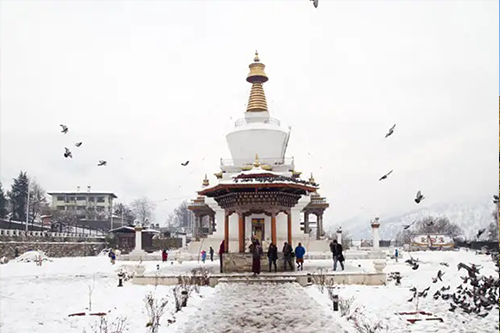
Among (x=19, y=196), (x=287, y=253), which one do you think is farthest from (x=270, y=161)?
(x=19, y=196)

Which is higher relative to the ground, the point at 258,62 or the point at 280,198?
the point at 258,62

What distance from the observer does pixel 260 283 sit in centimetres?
1938

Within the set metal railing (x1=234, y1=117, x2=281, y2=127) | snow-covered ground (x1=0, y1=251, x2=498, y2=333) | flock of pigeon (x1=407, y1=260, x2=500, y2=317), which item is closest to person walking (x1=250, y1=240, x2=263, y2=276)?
snow-covered ground (x1=0, y1=251, x2=498, y2=333)

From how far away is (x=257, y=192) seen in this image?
2464 cm

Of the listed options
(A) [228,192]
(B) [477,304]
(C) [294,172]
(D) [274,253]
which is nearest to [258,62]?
(C) [294,172]

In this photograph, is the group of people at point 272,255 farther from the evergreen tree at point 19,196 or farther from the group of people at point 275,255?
the evergreen tree at point 19,196

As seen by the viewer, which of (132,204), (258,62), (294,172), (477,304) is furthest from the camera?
(132,204)

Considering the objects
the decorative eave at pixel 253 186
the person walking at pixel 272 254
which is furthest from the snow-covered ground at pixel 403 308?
the decorative eave at pixel 253 186

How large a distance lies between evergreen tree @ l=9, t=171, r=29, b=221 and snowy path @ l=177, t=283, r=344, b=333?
215 ft

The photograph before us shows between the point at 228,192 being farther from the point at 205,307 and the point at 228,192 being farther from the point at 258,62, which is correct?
the point at 258,62

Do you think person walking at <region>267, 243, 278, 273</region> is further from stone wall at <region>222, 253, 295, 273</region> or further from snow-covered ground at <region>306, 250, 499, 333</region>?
snow-covered ground at <region>306, 250, 499, 333</region>

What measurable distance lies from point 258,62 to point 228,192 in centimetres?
2210

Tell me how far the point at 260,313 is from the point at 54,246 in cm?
4356

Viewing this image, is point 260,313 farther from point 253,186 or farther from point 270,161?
point 270,161
